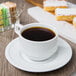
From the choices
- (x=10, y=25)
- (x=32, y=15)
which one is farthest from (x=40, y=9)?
(x=10, y=25)

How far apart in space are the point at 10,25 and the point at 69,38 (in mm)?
217

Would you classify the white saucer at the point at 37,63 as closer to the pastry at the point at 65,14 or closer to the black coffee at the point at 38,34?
the black coffee at the point at 38,34

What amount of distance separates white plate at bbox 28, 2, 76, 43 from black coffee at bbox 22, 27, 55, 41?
0.46ft

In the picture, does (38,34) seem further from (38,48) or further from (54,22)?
(54,22)

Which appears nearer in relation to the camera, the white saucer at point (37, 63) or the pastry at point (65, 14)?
the white saucer at point (37, 63)

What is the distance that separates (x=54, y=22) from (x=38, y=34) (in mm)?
244

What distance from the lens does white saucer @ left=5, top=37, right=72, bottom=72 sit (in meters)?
0.44

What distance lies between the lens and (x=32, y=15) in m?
0.75

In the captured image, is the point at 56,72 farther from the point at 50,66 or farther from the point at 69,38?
the point at 69,38

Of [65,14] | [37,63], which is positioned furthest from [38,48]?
[65,14]

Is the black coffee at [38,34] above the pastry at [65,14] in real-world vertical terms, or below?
above

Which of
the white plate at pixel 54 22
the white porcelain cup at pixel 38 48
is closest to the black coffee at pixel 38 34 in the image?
the white porcelain cup at pixel 38 48

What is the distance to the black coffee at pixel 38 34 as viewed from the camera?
1.52 ft

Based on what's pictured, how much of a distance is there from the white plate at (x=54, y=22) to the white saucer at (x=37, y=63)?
0.11 metres
